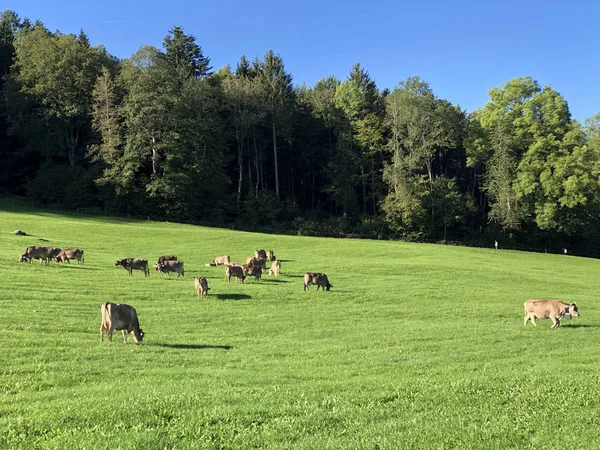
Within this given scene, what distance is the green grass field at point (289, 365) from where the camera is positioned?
286 inches

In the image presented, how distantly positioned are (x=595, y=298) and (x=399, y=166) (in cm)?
4543

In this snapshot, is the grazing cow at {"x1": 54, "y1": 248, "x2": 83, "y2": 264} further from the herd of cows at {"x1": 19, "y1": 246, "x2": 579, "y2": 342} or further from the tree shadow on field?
the tree shadow on field

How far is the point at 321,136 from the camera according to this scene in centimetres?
8900

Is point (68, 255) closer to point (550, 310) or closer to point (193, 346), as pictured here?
point (193, 346)

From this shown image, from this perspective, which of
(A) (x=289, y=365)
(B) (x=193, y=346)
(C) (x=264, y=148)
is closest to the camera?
(A) (x=289, y=365)

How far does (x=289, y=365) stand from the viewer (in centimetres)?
1258

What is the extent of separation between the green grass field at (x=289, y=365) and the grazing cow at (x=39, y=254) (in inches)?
27.3

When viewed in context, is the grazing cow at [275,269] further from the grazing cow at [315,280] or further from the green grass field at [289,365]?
the grazing cow at [315,280]

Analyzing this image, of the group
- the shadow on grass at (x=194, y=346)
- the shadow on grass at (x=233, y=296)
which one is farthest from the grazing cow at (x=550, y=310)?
the shadow on grass at (x=194, y=346)

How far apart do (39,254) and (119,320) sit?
58.9 feet

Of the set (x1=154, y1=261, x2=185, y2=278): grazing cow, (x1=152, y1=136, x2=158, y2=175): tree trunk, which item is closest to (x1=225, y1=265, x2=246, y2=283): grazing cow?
(x1=154, y1=261, x2=185, y2=278): grazing cow

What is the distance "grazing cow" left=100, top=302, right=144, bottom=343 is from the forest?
171 feet

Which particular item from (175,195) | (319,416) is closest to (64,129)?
(175,195)

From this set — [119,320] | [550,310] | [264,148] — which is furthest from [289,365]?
[264,148]
